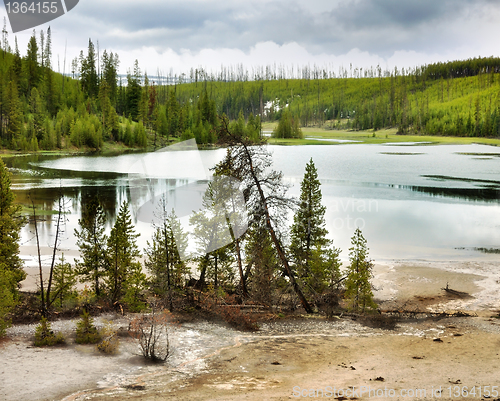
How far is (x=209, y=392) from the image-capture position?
8.07 metres

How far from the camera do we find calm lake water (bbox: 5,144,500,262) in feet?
89.0

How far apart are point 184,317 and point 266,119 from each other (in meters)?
181

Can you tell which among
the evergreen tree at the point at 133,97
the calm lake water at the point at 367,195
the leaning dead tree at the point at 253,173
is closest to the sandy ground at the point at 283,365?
the leaning dead tree at the point at 253,173

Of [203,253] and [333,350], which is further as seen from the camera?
[203,253]

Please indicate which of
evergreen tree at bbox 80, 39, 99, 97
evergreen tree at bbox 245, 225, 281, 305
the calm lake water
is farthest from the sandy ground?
evergreen tree at bbox 80, 39, 99, 97

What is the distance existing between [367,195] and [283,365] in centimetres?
3211

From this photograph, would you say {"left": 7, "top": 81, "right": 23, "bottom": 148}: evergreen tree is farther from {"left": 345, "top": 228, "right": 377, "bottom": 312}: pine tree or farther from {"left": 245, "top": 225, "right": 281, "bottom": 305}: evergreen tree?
{"left": 345, "top": 228, "right": 377, "bottom": 312}: pine tree

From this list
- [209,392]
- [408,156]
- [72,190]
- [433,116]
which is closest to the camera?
[209,392]

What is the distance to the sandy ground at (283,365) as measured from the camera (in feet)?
26.3

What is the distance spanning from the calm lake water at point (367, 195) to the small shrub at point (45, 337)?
25.0ft

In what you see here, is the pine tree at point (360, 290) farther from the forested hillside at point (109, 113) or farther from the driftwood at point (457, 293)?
the forested hillside at point (109, 113)

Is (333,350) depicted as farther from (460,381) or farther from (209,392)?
(209,392)

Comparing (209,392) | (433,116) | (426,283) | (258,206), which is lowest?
(426,283)

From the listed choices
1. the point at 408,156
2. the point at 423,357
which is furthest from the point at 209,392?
the point at 408,156
